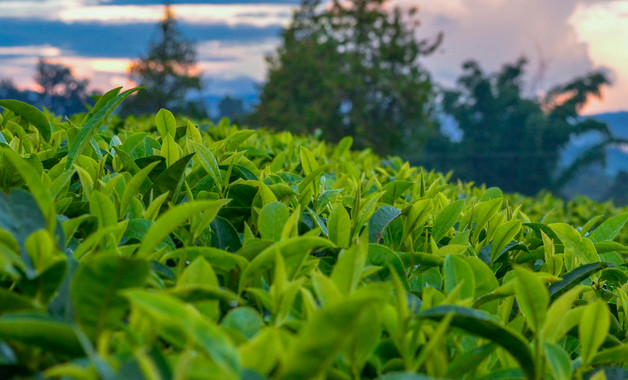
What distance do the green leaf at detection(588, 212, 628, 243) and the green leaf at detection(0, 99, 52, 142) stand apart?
1433 millimetres

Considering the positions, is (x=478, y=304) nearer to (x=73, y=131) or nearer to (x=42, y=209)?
(x=42, y=209)

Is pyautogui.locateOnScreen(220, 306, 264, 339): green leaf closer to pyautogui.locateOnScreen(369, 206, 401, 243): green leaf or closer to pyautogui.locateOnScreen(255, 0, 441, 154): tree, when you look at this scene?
pyautogui.locateOnScreen(369, 206, 401, 243): green leaf

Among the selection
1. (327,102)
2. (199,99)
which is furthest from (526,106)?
(199,99)

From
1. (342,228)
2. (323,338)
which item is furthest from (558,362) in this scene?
(342,228)

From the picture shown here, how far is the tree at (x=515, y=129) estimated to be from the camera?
43969 millimetres

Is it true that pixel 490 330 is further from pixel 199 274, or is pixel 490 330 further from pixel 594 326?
pixel 199 274

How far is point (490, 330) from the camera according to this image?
73 centimetres

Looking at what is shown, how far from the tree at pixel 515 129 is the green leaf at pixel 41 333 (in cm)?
4095

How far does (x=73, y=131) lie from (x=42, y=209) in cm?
70

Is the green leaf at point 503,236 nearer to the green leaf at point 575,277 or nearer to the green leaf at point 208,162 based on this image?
the green leaf at point 575,277

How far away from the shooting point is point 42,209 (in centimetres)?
81

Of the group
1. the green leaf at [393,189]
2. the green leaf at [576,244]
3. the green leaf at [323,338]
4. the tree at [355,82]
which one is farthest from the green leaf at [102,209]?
the tree at [355,82]

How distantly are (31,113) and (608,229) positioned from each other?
149 centimetres

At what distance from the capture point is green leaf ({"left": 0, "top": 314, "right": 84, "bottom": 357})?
1.94 ft
